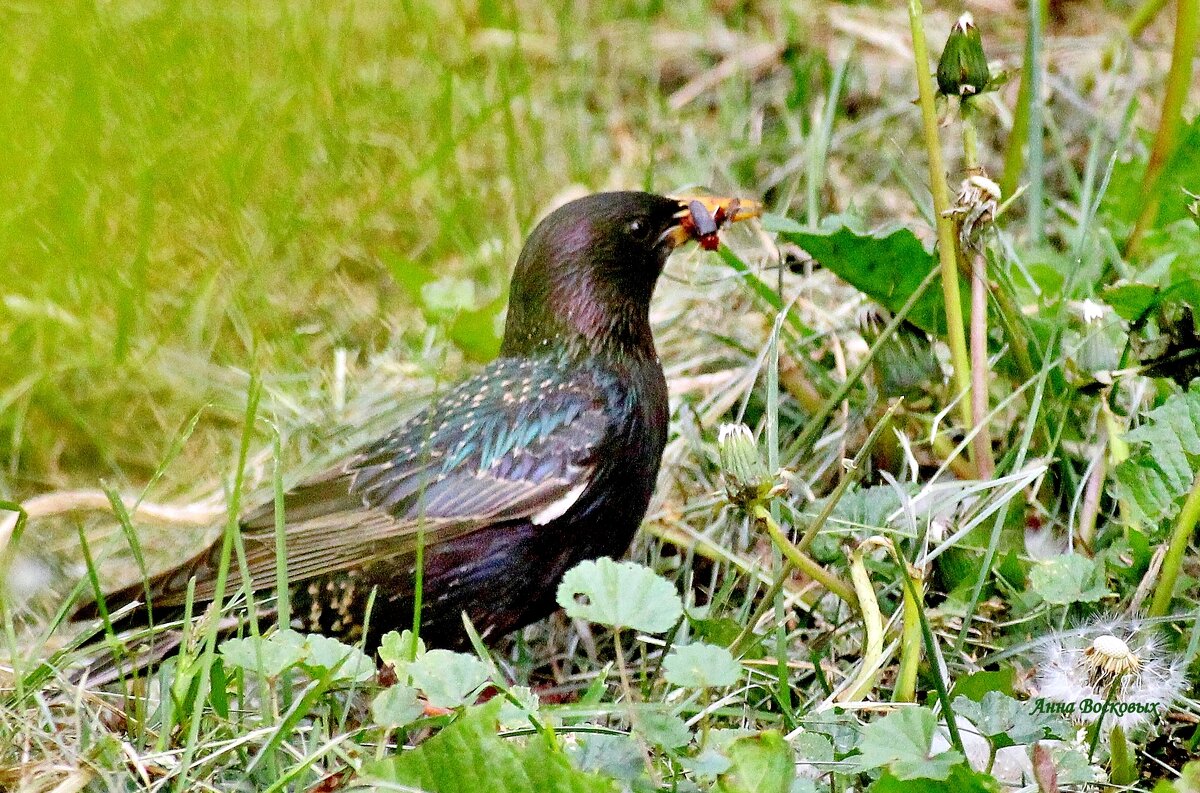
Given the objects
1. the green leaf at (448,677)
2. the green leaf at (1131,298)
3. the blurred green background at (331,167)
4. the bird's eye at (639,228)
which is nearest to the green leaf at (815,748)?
the green leaf at (448,677)

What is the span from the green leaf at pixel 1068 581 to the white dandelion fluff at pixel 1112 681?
133 mm

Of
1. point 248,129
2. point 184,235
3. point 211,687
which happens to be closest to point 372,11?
point 248,129

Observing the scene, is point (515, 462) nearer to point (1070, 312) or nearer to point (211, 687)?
point (211, 687)

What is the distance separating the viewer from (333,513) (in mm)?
3248

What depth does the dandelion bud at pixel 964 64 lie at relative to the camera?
2.61m

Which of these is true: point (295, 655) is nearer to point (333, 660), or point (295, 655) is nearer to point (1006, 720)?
point (333, 660)

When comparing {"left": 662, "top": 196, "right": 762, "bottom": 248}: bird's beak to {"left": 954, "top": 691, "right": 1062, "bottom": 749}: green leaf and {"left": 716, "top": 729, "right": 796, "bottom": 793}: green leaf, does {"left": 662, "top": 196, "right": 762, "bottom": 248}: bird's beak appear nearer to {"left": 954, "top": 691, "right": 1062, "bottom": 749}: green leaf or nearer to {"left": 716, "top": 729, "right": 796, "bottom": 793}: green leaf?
{"left": 954, "top": 691, "right": 1062, "bottom": 749}: green leaf

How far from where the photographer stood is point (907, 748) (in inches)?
80.4

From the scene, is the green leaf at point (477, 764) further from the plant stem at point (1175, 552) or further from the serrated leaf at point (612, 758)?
the plant stem at point (1175, 552)

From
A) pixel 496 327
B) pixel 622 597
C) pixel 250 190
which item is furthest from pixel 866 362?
pixel 250 190

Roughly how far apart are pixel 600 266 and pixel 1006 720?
1.60 metres

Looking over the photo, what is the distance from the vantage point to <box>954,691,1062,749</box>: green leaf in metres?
2.21

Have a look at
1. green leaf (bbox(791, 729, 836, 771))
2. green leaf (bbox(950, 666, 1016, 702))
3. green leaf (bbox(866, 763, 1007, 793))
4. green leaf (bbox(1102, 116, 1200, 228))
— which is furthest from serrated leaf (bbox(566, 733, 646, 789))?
green leaf (bbox(1102, 116, 1200, 228))

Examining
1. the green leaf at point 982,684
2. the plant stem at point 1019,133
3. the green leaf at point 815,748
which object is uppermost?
the plant stem at point 1019,133
